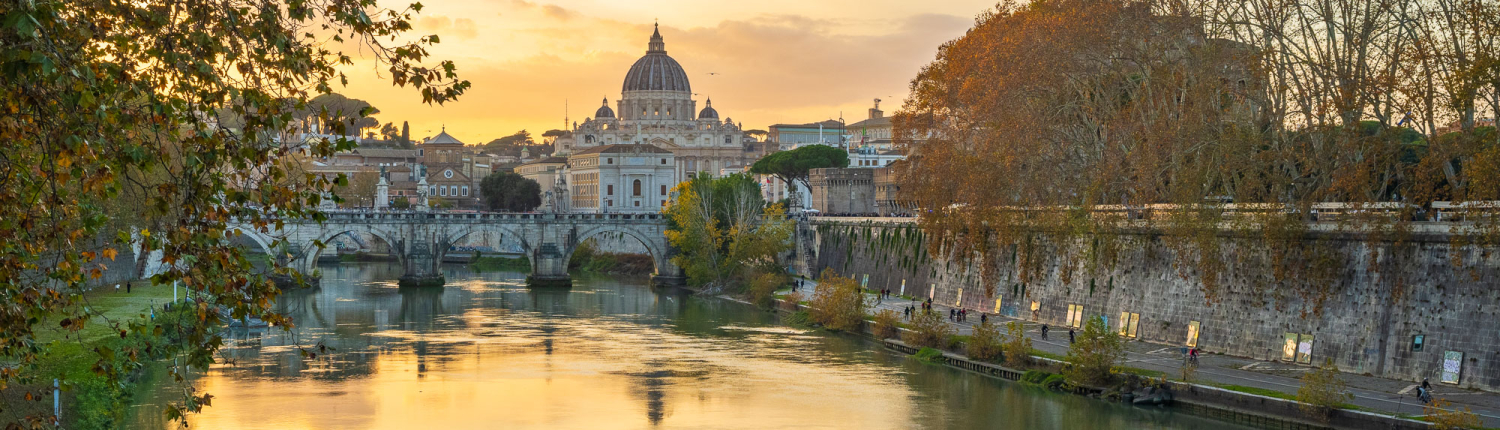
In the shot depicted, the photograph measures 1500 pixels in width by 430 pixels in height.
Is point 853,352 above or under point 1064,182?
under

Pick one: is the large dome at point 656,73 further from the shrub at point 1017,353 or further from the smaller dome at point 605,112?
the shrub at point 1017,353

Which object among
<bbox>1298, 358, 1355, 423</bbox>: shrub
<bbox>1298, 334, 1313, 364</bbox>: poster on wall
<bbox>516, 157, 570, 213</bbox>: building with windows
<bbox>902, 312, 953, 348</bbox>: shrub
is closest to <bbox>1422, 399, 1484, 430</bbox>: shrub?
<bbox>1298, 358, 1355, 423</bbox>: shrub

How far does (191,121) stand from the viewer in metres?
9.23

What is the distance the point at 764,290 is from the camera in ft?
191

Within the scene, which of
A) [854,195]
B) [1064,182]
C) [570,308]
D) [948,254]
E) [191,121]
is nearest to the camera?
[191,121]

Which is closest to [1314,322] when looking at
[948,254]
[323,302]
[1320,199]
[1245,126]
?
[1320,199]

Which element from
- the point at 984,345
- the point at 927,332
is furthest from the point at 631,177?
the point at 984,345

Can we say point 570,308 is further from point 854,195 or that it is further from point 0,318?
point 0,318

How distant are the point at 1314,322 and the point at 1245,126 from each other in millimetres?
5974

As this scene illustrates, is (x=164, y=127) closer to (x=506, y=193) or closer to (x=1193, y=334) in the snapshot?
(x=1193, y=334)

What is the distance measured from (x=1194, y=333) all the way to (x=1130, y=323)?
338 cm

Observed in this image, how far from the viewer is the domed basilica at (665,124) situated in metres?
175

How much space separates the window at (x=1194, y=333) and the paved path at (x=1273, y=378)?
361mm

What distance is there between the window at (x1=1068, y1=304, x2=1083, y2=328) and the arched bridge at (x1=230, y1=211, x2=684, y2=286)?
33.8 m
